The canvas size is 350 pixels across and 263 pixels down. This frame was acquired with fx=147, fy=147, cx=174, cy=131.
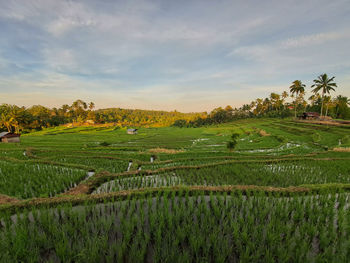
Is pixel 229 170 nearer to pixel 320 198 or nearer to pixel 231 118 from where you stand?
pixel 320 198

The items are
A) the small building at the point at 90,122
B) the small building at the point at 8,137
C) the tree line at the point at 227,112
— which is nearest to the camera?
the small building at the point at 8,137

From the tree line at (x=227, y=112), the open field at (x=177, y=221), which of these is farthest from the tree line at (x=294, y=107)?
the open field at (x=177, y=221)

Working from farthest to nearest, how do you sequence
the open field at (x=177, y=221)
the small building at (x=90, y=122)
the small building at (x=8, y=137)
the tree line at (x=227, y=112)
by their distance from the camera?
the small building at (x=90, y=122)
the tree line at (x=227, y=112)
the small building at (x=8, y=137)
the open field at (x=177, y=221)

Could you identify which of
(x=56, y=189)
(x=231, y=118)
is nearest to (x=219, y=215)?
(x=56, y=189)

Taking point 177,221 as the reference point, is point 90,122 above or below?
above

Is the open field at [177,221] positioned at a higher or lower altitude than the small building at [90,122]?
lower

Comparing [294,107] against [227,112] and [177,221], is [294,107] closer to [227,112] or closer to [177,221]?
[227,112]

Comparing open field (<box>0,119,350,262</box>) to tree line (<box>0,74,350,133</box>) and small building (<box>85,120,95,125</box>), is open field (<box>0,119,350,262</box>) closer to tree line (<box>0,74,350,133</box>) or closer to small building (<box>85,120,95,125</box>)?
tree line (<box>0,74,350,133</box>)

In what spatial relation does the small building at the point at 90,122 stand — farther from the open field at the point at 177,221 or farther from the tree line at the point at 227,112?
the open field at the point at 177,221

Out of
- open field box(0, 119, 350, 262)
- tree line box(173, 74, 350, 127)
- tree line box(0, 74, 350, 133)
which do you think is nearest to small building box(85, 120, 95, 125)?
tree line box(0, 74, 350, 133)

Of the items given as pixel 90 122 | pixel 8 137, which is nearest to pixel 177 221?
pixel 8 137

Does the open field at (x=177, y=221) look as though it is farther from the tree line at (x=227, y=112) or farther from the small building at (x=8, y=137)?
the tree line at (x=227, y=112)

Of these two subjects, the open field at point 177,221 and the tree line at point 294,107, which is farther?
the tree line at point 294,107

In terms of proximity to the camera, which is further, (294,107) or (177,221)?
(294,107)
